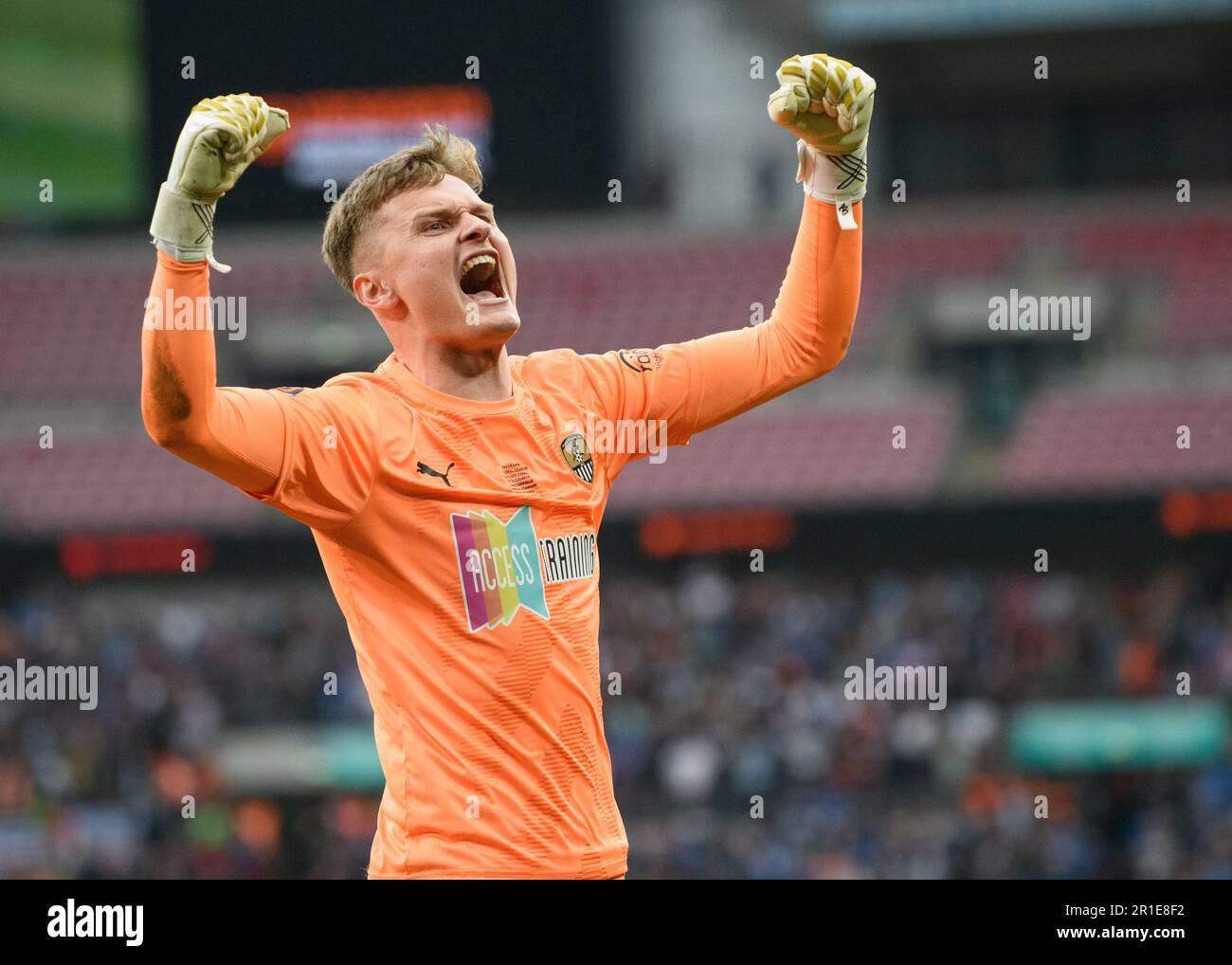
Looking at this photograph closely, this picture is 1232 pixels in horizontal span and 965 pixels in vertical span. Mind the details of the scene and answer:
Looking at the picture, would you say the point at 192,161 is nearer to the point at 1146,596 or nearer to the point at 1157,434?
the point at 1146,596

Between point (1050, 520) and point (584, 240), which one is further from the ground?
point (584, 240)

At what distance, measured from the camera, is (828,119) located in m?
3.54

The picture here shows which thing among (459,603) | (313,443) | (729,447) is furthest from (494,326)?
(729,447)

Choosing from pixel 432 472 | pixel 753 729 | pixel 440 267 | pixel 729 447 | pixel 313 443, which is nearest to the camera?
pixel 313 443

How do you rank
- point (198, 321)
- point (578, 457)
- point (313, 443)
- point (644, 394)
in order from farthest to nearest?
point (644, 394) → point (578, 457) → point (313, 443) → point (198, 321)

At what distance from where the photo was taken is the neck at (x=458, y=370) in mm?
3537

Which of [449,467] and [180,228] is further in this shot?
[449,467]

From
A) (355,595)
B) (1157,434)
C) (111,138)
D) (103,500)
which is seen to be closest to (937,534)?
(1157,434)

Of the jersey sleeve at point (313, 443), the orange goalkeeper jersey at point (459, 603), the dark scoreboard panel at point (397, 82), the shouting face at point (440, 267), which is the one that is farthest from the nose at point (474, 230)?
the dark scoreboard panel at point (397, 82)

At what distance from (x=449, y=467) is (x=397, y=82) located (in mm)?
20047

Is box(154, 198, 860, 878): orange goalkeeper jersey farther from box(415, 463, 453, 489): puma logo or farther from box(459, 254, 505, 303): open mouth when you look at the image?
box(459, 254, 505, 303): open mouth

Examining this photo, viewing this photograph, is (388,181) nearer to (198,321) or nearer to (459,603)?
(198,321)

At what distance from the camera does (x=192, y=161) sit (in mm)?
3049
